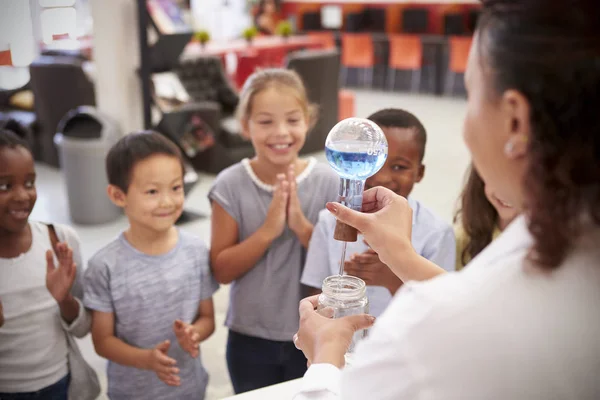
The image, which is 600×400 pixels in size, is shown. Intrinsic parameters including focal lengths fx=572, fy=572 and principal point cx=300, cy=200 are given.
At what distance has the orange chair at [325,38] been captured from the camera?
995 cm

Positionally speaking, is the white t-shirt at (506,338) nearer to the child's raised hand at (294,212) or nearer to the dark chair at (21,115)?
the child's raised hand at (294,212)

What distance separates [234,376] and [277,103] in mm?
895

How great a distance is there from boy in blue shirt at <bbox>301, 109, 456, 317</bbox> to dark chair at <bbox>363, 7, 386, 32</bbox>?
9576mm

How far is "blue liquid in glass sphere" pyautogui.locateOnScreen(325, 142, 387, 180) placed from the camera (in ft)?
3.56

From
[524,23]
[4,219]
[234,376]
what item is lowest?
[234,376]

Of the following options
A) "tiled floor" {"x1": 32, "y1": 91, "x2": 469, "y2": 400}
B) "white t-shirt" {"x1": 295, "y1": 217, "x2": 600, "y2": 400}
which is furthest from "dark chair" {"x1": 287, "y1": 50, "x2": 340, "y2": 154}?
"white t-shirt" {"x1": 295, "y1": 217, "x2": 600, "y2": 400}

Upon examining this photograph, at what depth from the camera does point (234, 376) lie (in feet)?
6.10

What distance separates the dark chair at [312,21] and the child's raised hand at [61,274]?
10.5 metres

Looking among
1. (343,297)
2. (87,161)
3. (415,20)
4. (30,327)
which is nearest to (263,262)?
(30,327)

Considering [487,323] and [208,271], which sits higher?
[487,323]

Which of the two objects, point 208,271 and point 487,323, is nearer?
point 487,323

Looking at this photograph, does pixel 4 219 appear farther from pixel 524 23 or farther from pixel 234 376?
pixel 524 23

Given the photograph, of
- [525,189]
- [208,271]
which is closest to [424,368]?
[525,189]

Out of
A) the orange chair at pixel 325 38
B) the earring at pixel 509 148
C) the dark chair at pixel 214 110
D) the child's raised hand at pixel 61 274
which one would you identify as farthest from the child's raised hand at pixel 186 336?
the orange chair at pixel 325 38
